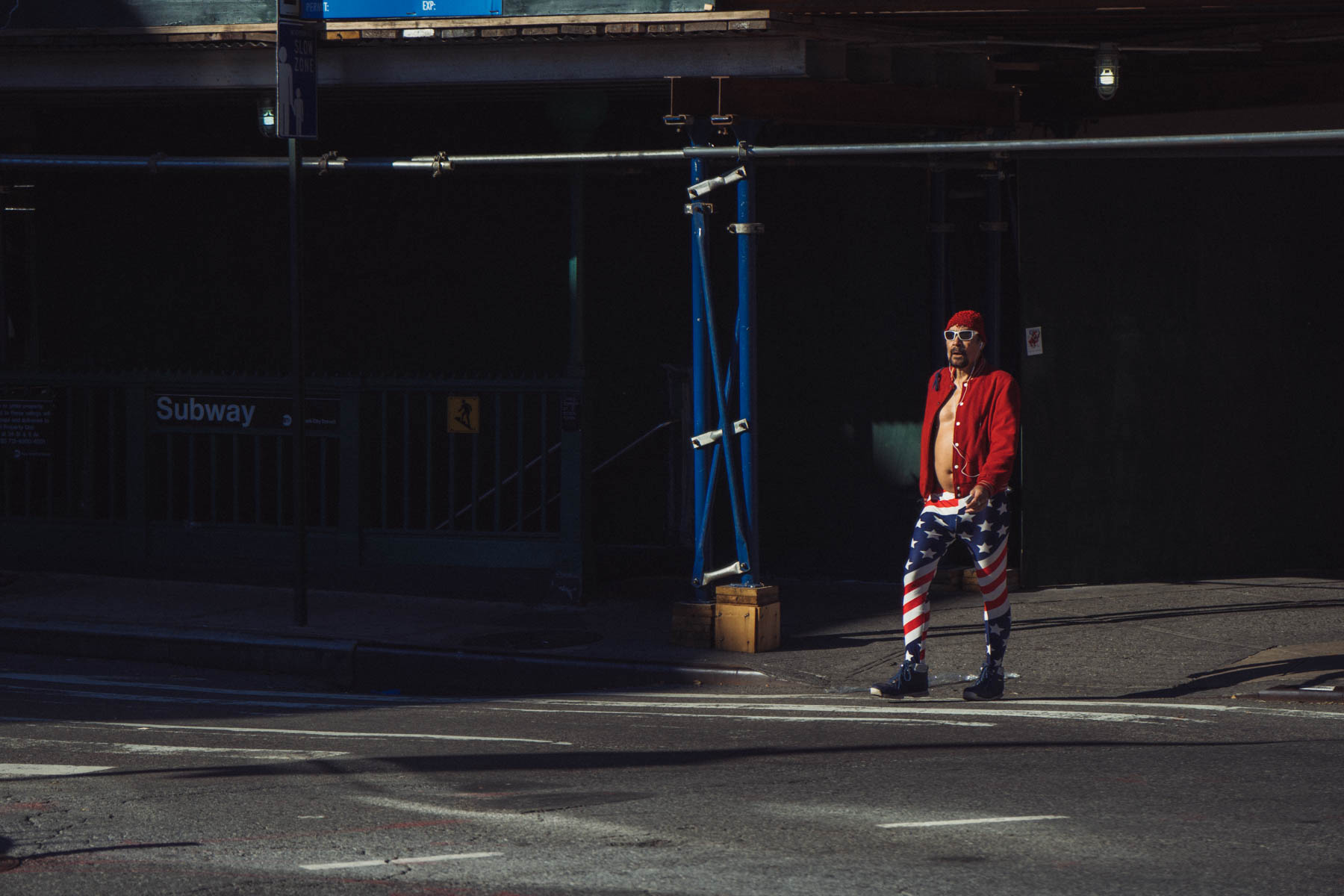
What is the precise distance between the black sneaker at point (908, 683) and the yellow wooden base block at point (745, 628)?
1.51 metres

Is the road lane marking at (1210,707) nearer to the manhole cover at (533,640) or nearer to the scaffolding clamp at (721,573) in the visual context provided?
the scaffolding clamp at (721,573)

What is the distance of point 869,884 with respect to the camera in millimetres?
5387

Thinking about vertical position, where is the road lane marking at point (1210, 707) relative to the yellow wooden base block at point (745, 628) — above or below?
below

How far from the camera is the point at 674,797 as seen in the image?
21.9 feet

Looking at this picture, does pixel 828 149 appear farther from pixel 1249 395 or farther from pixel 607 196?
pixel 1249 395

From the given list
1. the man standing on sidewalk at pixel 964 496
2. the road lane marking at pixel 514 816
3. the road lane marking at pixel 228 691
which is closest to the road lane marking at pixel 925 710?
the man standing on sidewalk at pixel 964 496

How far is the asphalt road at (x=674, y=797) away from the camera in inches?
219

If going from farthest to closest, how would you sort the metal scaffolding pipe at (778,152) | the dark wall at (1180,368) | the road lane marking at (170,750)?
1. the dark wall at (1180,368)
2. the metal scaffolding pipe at (778,152)
3. the road lane marking at (170,750)

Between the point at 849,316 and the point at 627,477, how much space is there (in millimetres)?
2151

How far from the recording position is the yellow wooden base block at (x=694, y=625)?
35.5 ft

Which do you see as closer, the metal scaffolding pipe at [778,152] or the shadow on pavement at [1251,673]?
the metal scaffolding pipe at [778,152]

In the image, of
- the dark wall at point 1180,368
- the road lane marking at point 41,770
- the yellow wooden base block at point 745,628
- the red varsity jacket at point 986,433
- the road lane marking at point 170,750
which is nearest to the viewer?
the road lane marking at point 41,770

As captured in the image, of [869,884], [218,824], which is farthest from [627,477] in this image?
[869,884]

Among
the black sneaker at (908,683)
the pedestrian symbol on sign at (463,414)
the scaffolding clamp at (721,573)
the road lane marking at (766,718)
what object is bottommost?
the road lane marking at (766,718)
